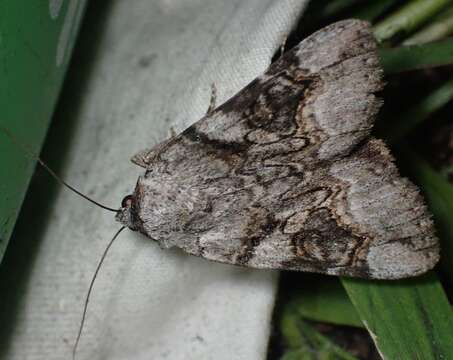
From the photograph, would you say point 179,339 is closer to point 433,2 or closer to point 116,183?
point 116,183

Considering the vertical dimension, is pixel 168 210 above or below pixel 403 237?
below

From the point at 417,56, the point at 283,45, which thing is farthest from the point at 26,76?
the point at 417,56

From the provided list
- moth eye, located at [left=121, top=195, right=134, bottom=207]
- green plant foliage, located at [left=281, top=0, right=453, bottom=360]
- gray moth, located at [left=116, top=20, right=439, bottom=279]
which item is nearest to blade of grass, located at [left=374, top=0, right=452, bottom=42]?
green plant foliage, located at [left=281, top=0, right=453, bottom=360]

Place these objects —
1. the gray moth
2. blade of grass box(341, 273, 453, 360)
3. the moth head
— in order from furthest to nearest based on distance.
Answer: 1. the moth head
2. blade of grass box(341, 273, 453, 360)
3. the gray moth

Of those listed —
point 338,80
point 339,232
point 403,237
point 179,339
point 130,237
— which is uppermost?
point 338,80

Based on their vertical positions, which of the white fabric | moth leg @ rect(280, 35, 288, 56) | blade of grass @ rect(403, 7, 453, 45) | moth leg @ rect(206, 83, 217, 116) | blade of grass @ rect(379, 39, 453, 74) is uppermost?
blade of grass @ rect(403, 7, 453, 45)

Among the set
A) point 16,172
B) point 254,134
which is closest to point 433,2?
point 254,134

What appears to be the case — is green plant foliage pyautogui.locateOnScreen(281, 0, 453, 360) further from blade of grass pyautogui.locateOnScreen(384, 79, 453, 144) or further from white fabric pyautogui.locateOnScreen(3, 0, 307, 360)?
white fabric pyautogui.locateOnScreen(3, 0, 307, 360)

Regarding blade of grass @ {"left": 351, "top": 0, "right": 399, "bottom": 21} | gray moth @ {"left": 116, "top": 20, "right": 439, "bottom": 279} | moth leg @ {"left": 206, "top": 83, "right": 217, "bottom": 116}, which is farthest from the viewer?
blade of grass @ {"left": 351, "top": 0, "right": 399, "bottom": 21}
